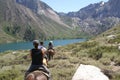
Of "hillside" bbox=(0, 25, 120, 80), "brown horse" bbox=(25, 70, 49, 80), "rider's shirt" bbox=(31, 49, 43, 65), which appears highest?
"rider's shirt" bbox=(31, 49, 43, 65)

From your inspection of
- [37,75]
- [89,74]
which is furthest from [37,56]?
[89,74]

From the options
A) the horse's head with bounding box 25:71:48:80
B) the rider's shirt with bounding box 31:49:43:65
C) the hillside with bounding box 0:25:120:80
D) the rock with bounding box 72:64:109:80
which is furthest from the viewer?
the hillside with bounding box 0:25:120:80

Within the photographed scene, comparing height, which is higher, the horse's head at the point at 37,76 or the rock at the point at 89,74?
the horse's head at the point at 37,76

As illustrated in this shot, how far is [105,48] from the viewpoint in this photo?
3828 centimetres

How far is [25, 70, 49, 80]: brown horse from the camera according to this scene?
14669 mm

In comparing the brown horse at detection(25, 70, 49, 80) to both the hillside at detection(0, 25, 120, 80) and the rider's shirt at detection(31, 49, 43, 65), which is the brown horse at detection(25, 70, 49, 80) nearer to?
the rider's shirt at detection(31, 49, 43, 65)

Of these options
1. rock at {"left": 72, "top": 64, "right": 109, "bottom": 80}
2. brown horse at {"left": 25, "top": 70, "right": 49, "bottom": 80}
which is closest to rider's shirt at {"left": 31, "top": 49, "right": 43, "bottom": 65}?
brown horse at {"left": 25, "top": 70, "right": 49, "bottom": 80}

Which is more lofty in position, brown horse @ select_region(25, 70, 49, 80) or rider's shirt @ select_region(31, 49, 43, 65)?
rider's shirt @ select_region(31, 49, 43, 65)

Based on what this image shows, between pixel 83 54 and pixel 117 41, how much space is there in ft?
20.1

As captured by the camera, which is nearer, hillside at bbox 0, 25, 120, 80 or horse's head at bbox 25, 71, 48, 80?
horse's head at bbox 25, 71, 48, 80

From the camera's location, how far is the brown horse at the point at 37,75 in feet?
48.1

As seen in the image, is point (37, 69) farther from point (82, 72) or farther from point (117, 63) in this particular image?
point (117, 63)

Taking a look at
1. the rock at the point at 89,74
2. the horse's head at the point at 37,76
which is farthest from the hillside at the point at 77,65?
the horse's head at the point at 37,76

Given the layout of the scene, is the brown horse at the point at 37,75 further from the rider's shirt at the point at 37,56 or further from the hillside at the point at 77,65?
the hillside at the point at 77,65
